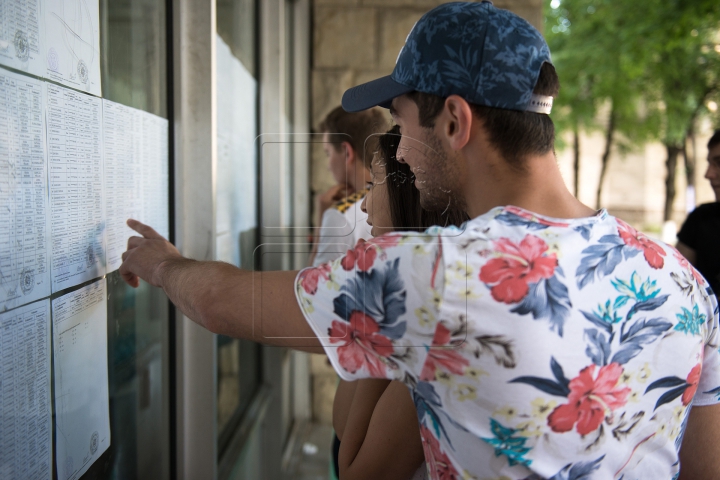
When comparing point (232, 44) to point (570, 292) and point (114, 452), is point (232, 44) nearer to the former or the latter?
point (114, 452)

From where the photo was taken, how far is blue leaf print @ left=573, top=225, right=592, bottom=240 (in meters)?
0.86

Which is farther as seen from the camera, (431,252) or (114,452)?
(114,452)

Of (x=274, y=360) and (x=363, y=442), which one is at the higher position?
(x=363, y=442)

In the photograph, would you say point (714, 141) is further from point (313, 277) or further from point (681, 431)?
point (313, 277)

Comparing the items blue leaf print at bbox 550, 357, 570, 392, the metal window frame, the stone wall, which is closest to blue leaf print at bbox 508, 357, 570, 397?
blue leaf print at bbox 550, 357, 570, 392

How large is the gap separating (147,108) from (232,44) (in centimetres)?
94

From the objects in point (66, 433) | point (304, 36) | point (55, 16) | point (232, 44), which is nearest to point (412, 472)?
point (66, 433)

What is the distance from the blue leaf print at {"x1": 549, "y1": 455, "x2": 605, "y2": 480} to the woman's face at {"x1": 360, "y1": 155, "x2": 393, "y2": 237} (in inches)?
19.8

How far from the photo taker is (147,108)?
1.43m

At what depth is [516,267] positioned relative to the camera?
81cm

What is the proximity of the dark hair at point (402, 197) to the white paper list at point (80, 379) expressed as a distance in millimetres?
602

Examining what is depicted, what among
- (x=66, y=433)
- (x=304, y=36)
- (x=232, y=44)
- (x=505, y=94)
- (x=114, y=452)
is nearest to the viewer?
(x=505, y=94)

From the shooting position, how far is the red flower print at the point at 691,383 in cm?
94

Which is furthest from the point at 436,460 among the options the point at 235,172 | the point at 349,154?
the point at 235,172
